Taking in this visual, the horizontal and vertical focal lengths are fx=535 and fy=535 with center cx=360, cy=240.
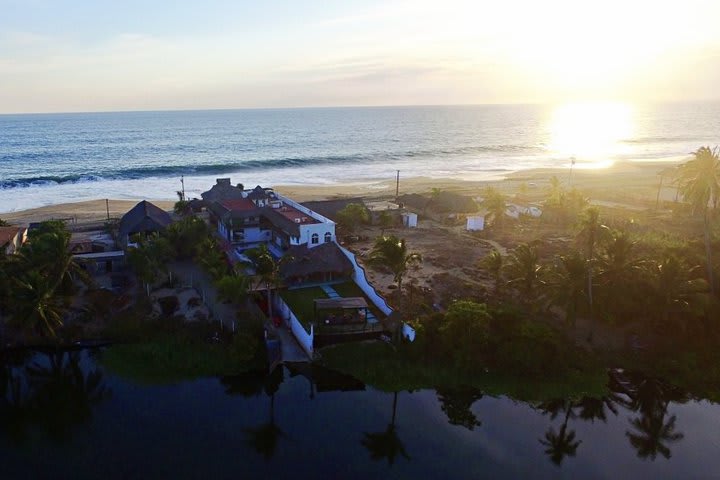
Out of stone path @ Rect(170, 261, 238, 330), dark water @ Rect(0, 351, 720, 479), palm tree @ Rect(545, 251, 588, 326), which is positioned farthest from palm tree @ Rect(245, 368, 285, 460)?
palm tree @ Rect(545, 251, 588, 326)

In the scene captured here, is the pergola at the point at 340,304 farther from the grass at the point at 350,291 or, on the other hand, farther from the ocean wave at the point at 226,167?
the ocean wave at the point at 226,167

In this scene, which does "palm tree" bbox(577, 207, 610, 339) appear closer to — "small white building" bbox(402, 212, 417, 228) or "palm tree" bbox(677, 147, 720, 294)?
"palm tree" bbox(677, 147, 720, 294)

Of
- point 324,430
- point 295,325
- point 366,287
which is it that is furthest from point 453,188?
point 324,430

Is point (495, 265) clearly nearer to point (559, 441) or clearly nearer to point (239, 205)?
point (559, 441)

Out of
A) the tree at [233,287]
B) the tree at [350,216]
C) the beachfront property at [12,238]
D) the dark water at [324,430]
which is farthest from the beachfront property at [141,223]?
the tree at [350,216]

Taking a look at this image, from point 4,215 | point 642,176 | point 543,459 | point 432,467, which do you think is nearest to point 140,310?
point 432,467

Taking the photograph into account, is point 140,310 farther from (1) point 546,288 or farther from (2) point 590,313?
(2) point 590,313
